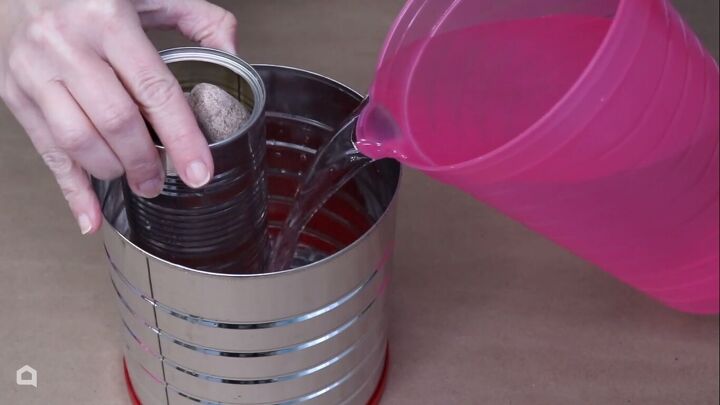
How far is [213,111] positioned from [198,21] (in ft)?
0.46

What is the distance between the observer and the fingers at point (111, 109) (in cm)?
61

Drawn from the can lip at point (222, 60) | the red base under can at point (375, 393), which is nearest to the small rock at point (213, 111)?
the can lip at point (222, 60)

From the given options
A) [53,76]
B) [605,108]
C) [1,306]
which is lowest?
[1,306]

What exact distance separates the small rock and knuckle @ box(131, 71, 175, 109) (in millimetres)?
89

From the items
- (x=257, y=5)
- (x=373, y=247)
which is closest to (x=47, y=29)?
(x=373, y=247)

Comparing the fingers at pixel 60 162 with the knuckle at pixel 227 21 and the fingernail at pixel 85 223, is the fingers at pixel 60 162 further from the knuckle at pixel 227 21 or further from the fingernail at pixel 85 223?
the knuckle at pixel 227 21

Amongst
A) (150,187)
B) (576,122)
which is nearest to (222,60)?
(150,187)

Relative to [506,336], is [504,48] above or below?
above

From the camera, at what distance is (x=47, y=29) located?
628 millimetres

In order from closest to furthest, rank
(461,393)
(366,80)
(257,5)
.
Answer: (461,393) < (366,80) < (257,5)

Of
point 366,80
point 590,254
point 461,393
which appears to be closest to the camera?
point 590,254

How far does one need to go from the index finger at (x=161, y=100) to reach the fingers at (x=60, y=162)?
0.27 feet

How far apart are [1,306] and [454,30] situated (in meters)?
0.59

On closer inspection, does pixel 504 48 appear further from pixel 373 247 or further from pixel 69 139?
pixel 69 139
